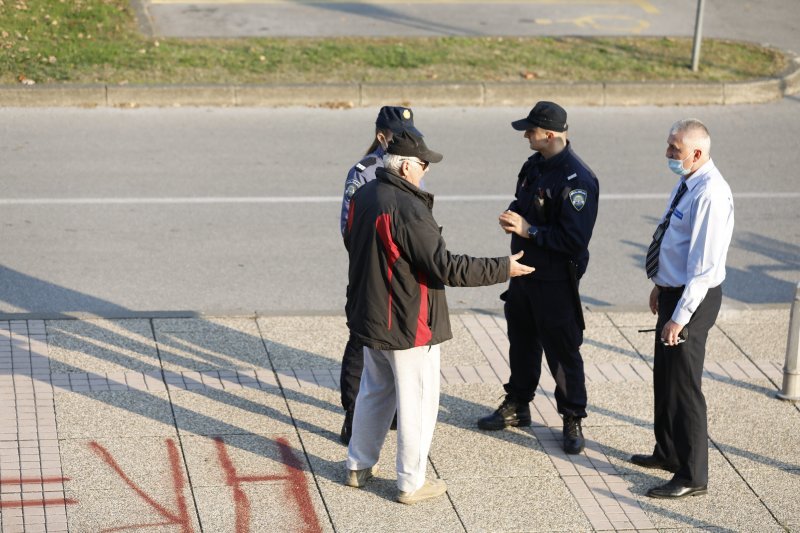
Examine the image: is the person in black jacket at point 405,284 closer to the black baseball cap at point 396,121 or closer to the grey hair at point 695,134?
the black baseball cap at point 396,121

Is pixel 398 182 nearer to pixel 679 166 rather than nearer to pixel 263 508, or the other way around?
pixel 679 166

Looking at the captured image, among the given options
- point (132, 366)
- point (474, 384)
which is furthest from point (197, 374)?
point (474, 384)

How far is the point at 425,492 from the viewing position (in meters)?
6.22

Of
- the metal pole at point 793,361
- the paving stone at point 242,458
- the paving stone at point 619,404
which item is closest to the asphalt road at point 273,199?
the paving stone at point 619,404

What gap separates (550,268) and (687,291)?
819 millimetres

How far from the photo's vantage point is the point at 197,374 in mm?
7562

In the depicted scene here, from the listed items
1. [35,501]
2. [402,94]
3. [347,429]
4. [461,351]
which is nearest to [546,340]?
[347,429]

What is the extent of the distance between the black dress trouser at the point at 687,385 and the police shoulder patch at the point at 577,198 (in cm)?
62

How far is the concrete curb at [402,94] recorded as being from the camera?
1321 centimetres

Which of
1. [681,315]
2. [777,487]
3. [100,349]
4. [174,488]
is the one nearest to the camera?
[681,315]

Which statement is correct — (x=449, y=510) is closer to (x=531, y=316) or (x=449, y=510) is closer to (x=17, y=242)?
(x=531, y=316)

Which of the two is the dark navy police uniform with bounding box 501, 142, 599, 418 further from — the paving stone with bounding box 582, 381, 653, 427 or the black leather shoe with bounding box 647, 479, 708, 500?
the black leather shoe with bounding box 647, 479, 708, 500

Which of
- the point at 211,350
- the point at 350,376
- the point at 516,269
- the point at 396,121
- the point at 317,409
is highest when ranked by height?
the point at 396,121

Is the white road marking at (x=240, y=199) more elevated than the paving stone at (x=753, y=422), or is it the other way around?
the white road marking at (x=240, y=199)
